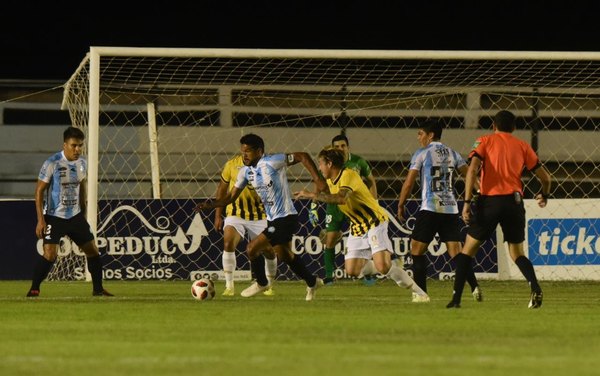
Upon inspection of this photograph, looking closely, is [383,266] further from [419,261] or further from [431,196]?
[431,196]

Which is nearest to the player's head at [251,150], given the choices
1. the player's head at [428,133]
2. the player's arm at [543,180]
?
the player's head at [428,133]

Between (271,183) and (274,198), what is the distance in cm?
15

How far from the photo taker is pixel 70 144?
582 inches

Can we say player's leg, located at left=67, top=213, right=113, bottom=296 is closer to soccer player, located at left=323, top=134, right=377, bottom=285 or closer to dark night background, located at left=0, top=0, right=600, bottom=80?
soccer player, located at left=323, top=134, right=377, bottom=285

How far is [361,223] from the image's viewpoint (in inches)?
574

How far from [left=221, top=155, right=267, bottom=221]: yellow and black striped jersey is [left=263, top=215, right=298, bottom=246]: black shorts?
1.81 meters

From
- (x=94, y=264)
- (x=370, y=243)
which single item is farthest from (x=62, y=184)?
(x=370, y=243)

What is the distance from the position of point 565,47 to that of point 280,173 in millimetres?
18787

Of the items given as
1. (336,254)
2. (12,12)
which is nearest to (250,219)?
(336,254)

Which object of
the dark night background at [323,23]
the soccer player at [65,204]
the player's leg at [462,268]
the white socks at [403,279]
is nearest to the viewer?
the player's leg at [462,268]

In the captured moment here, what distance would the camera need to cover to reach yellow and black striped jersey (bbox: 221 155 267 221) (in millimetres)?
15859

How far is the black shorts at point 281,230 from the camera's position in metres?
14.0

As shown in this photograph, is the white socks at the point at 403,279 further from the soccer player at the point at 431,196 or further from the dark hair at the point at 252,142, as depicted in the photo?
the dark hair at the point at 252,142

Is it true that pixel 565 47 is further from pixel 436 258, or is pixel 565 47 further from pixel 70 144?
pixel 70 144
